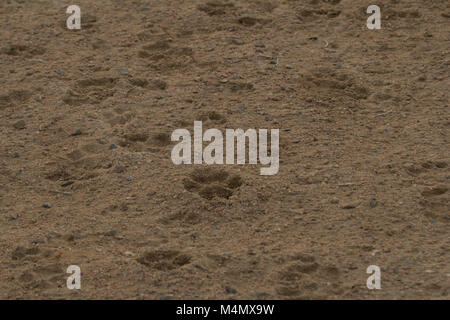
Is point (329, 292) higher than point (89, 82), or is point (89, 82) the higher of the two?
point (89, 82)

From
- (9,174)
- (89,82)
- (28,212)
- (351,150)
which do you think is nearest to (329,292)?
(351,150)

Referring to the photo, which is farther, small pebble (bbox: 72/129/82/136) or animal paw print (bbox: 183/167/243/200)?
small pebble (bbox: 72/129/82/136)

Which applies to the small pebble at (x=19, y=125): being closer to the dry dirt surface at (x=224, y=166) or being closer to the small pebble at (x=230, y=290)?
the dry dirt surface at (x=224, y=166)

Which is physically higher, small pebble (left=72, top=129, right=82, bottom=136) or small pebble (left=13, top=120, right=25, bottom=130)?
small pebble (left=13, top=120, right=25, bottom=130)

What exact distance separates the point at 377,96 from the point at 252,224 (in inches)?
54.4

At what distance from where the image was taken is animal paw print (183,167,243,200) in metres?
4.35

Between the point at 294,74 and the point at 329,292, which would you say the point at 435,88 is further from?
the point at 329,292

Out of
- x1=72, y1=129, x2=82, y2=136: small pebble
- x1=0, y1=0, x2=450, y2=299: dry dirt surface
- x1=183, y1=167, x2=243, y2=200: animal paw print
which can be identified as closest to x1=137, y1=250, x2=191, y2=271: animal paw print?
x1=0, y1=0, x2=450, y2=299: dry dirt surface

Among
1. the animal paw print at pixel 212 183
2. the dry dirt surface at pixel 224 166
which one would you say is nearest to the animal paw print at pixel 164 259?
the dry dirt surface at pixel 224 166

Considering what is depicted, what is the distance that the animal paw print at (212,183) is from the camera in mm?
4352

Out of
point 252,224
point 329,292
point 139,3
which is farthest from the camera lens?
point 139,3

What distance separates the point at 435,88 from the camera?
5.11 meters

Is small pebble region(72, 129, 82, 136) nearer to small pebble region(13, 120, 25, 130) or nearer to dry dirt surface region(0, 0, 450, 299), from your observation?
dry dirt surface region(0, 0, 450, 299)

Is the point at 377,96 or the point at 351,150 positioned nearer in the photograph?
the point at 351,150
